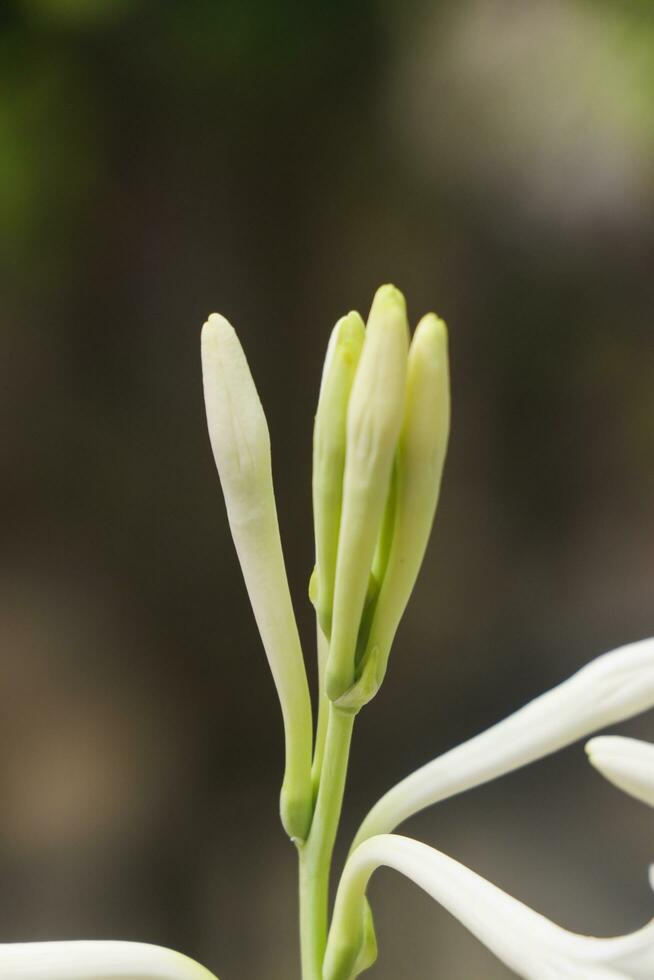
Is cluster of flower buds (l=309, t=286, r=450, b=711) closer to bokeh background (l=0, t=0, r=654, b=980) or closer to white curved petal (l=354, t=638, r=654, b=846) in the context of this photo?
white curved petal (l=354, t=638, r=654, b=846)

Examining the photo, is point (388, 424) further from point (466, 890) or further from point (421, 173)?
point (421, 173)

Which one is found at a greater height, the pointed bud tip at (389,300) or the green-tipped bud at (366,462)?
the pointed bud tip at (389,300)

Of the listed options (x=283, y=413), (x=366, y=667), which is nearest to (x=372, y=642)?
(x=366, y=667)

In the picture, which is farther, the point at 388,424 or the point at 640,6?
the point at 640,6

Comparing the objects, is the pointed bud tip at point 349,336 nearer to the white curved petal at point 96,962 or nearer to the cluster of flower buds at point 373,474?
the cluster of flower buds at point 373,474

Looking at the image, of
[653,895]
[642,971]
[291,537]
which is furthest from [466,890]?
[653,895]

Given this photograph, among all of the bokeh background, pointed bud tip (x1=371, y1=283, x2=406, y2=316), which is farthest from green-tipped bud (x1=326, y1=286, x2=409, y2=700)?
the bokeh background

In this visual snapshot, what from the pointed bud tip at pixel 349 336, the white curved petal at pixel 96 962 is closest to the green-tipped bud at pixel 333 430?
the pointed bud tip at pixel 349 336
